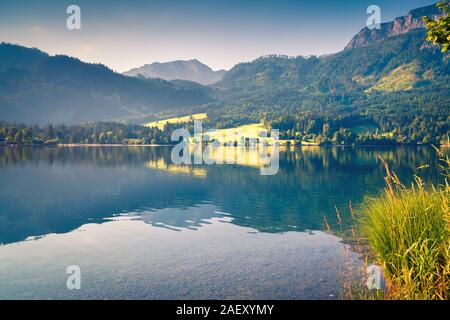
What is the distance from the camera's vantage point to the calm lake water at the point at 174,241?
902 inches

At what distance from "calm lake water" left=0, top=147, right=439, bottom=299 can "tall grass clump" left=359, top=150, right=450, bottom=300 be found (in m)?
5.81

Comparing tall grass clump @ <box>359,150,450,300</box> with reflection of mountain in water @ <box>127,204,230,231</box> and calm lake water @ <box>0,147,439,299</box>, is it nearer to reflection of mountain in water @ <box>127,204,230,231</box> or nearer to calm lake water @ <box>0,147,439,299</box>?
calm lake water @ <box>0,147,439,299</box>

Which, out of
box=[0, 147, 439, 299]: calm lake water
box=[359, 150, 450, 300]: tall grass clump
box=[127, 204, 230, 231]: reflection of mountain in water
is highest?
box=[359, 150, 450, 300]: tall grass clump

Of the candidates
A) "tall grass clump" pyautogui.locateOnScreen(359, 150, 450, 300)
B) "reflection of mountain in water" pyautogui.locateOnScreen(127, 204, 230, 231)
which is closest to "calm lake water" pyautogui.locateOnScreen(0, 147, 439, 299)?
"reflection of mountain in water" pyautogui.locateOnScreen(127, 204, 230, 231)

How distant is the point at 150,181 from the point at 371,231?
244 ft

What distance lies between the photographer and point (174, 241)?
115 feet

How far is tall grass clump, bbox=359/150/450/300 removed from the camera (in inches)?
518

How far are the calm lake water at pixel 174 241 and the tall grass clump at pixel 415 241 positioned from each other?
19.1 feet

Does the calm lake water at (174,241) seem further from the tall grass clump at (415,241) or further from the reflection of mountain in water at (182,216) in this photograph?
the tall grass clump at (415,241)

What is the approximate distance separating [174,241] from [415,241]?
23966 mm

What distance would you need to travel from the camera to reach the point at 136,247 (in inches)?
1299

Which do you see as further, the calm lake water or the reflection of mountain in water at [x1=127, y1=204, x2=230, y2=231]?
the reflection of mountain in water at [x1=127, y1=204, x2=230, y2=231]

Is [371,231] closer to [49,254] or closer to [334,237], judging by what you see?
[334,237]
